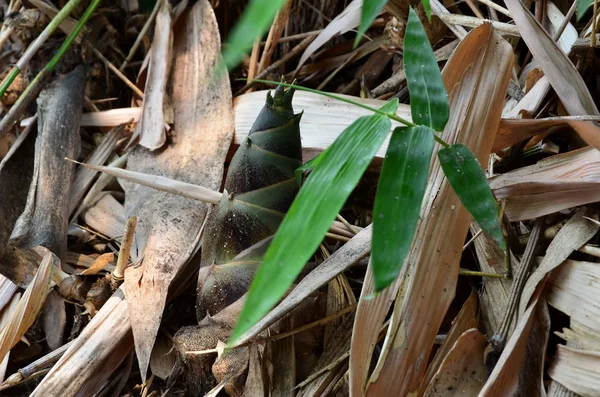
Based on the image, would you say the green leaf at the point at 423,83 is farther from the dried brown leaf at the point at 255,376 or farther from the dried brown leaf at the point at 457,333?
the dried brown leaf at the point at 255,376

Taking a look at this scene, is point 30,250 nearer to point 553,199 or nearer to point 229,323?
Answer: point 229,323

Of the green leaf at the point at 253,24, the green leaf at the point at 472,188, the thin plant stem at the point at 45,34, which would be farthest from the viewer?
the thin plant stem at the point at 45,34

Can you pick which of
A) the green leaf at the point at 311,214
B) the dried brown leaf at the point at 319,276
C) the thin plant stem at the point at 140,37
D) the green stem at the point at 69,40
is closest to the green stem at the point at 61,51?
the green stem at the point at 69,40

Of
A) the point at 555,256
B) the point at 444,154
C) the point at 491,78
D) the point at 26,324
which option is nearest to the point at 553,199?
the point at 555,256

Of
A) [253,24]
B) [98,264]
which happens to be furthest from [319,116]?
[253,24]

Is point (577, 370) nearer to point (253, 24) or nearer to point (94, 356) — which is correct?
point (253, 24)

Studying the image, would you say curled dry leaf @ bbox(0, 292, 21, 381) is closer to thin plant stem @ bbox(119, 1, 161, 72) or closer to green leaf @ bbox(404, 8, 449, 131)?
thin plant stem @ bbox(119, 1, 161, 72)
